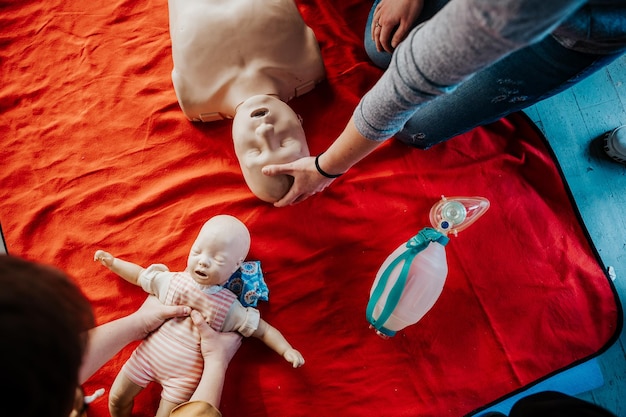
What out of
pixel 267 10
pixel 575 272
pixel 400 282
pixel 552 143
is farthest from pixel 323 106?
pixel 575 272

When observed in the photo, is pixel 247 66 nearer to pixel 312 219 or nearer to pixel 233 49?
pixel 233 49

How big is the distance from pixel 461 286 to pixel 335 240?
1.06 feet

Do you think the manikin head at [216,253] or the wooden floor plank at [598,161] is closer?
the manikin head at [216,253]

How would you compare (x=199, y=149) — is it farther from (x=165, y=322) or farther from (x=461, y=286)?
(x=461, y=286)

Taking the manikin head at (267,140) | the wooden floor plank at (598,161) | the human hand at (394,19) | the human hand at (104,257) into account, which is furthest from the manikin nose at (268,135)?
the wooden floor plank at (598,161)

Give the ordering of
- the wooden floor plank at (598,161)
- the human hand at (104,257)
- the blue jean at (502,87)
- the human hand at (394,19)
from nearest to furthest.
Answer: the blue jean at (502,87) → the human hand at (394,19) → the human hand at (104,257) → the wooden floor plank at (598,161)

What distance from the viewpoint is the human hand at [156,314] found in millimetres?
948

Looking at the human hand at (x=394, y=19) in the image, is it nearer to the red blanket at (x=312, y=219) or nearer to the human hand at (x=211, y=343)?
the red blanket at (x=312, y=219)

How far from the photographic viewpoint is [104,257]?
1023mm

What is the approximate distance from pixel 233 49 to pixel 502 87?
0.61 meters

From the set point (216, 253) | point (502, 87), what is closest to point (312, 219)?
point (216, 253)

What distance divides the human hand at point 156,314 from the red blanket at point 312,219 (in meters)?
0.11

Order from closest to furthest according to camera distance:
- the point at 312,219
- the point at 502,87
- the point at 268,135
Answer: the point at 502,87 < the point at 268,135 < the point at 312,219

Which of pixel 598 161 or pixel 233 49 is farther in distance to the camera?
pixel 598 161
